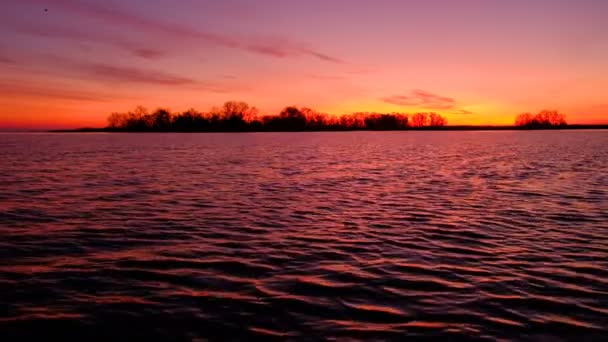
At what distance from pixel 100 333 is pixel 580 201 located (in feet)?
70.4

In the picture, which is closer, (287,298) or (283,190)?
(287,298)

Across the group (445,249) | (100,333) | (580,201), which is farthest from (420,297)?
(580,201)

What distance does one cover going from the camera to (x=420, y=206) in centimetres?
1956

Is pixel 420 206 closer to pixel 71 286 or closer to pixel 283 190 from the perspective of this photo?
pixel 283 190

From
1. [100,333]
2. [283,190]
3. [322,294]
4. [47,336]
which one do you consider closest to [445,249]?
[322,294]

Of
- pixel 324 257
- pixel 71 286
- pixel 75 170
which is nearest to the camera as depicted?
pixel 71 286

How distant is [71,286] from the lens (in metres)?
9.35

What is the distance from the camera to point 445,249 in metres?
12.4

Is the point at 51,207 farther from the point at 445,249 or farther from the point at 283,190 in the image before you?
the point at 445,249

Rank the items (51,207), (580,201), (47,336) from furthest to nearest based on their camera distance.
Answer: (580,201)
(51,207)
(47,336)

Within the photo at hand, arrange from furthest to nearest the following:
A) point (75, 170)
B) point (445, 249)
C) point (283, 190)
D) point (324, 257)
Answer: point (75, 170) < point (283, 190) < point (445, 249) < point (324, 257)

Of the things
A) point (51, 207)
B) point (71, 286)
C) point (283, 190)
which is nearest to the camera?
point (71, 286)

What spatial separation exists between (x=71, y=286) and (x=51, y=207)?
11390mm

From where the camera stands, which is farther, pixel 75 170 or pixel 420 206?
pixel 75 170
